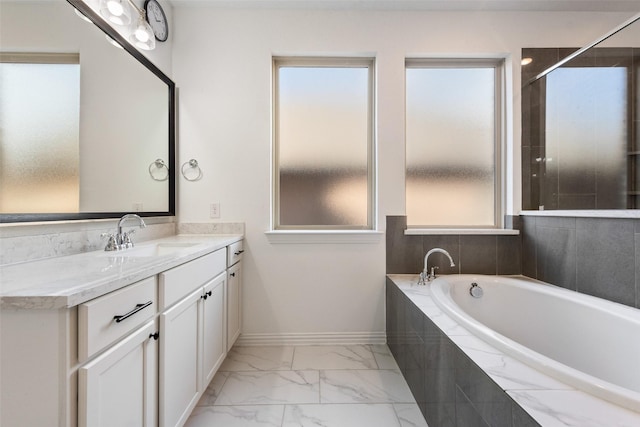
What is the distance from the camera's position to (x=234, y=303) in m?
2.00

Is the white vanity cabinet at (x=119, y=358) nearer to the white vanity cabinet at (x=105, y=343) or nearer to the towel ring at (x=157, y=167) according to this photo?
the white vanity cabinet at (x=105, y=343)

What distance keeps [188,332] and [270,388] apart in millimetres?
672

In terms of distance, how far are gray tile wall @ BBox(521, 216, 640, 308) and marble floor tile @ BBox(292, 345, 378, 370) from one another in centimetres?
138

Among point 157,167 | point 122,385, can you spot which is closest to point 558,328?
point 122,385

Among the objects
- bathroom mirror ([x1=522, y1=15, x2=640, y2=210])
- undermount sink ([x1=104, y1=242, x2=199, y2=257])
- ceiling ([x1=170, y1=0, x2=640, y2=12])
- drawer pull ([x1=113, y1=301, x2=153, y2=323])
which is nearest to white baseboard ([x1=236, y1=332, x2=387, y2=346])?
undermount sink ([x1=104, y1=242, x2=199, y2=257])

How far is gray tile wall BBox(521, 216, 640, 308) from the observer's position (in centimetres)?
145

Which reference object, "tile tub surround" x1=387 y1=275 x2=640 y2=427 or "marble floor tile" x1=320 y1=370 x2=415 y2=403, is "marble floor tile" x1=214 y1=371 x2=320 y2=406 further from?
"tile tub surround" x1=387 y1=275 x2=640 y2=427

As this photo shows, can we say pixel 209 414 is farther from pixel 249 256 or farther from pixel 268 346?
pixel 249 256

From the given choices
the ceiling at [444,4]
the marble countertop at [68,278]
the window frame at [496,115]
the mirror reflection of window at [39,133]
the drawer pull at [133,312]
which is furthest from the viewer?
the window frame at [496,115]

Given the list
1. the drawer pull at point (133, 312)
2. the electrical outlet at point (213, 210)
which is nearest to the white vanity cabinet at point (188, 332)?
the drawer pull at point (133, 312)

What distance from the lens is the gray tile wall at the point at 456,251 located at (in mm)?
2201

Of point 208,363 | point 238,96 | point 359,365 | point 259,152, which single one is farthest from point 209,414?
point 238,96

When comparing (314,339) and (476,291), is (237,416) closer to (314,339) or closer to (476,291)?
(314,339)

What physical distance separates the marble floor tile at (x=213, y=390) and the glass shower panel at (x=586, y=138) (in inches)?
99.7
